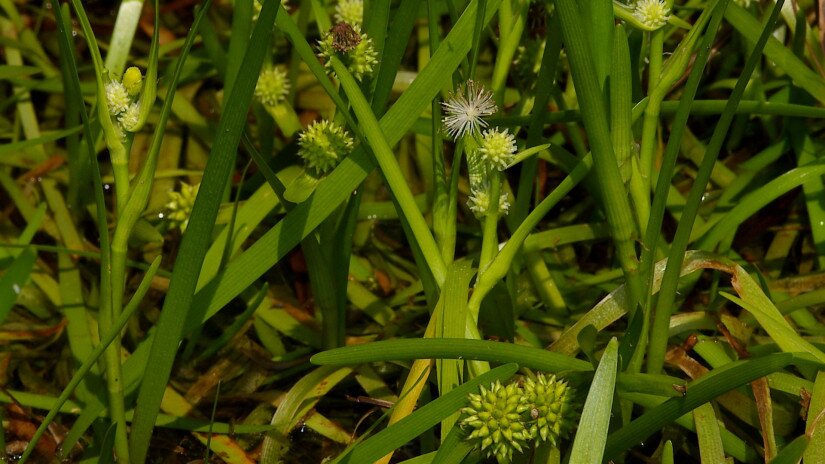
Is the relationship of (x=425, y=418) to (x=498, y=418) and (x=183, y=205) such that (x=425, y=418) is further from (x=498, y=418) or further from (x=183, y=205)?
(x=183, y=205)

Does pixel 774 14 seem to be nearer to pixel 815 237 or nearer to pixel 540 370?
pixel 540 370

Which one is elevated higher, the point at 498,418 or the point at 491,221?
the point at 491,221

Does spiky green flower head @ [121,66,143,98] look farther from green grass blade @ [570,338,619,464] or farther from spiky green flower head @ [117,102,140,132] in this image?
green grass blade @ [570,338,619,464]

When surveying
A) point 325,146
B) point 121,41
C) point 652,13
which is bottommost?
point 325,146

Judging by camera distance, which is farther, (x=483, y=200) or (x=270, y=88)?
(x=270, y=88)

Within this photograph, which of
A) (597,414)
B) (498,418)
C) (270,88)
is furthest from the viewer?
(270,88)

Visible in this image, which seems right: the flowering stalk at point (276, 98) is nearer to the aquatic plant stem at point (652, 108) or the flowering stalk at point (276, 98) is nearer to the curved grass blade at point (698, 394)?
the aquatic plant stem at point (652, 108)

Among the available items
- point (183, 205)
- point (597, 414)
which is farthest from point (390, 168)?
point (183, 205)

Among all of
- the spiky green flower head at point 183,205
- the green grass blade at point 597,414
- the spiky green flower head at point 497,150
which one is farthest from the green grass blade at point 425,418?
the spiky green flower head at point 183,205
